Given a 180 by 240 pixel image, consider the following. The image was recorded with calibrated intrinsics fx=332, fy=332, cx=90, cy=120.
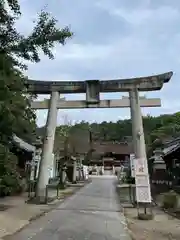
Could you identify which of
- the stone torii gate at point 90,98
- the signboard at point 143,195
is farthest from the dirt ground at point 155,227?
the stone torii gate at point 90,98

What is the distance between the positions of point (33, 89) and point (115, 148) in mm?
54427

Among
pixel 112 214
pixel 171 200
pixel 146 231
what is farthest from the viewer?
pixel 171 200

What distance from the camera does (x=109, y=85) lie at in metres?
19.7

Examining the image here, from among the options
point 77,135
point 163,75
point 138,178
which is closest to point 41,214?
point 138,178

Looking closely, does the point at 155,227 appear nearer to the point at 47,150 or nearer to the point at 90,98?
the point at 47,150

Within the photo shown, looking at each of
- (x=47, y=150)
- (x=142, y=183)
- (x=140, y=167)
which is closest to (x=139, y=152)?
(x=140, y=167)

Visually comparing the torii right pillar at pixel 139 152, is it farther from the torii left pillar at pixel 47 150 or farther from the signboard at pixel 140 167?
the torii left pillar at pixel 47 150

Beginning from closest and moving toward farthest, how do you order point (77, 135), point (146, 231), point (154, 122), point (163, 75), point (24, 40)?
point (24, 40) → point (146, 231) → point (163, 75) → point (77, 135) → point (154, 122)

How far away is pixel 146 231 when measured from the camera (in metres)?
10.8

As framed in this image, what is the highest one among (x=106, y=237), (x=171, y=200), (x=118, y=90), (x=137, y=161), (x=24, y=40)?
(x=118, y=90)

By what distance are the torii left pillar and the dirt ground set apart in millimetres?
5627

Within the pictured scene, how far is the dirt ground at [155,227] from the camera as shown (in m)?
9.90

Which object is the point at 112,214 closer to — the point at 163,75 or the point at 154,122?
the point at 163,75

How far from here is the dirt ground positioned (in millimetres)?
9902
